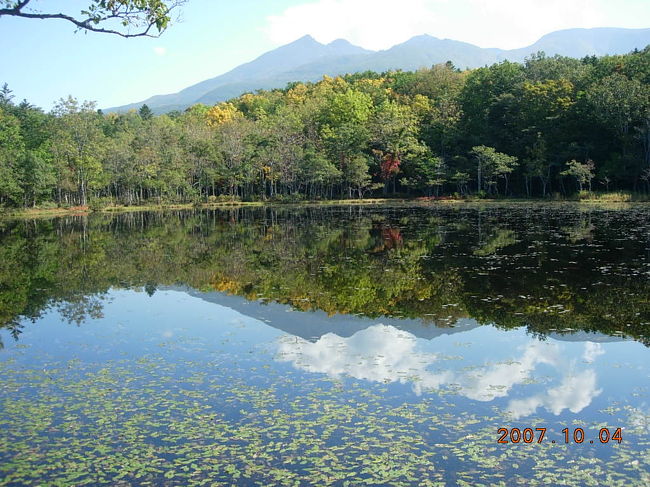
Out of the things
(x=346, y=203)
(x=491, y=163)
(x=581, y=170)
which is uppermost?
(x=491, y=163)

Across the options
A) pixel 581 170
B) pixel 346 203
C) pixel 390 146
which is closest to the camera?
pixel 581 170

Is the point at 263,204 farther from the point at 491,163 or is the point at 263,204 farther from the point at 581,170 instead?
the point at 581,170

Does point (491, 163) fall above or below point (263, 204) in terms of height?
above

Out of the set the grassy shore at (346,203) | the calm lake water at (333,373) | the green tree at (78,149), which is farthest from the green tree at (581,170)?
the green tree at (78,149)

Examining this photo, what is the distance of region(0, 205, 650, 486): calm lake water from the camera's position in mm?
5832

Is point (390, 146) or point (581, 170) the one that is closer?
point (581, 170)

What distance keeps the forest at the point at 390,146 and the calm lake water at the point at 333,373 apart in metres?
40.7
